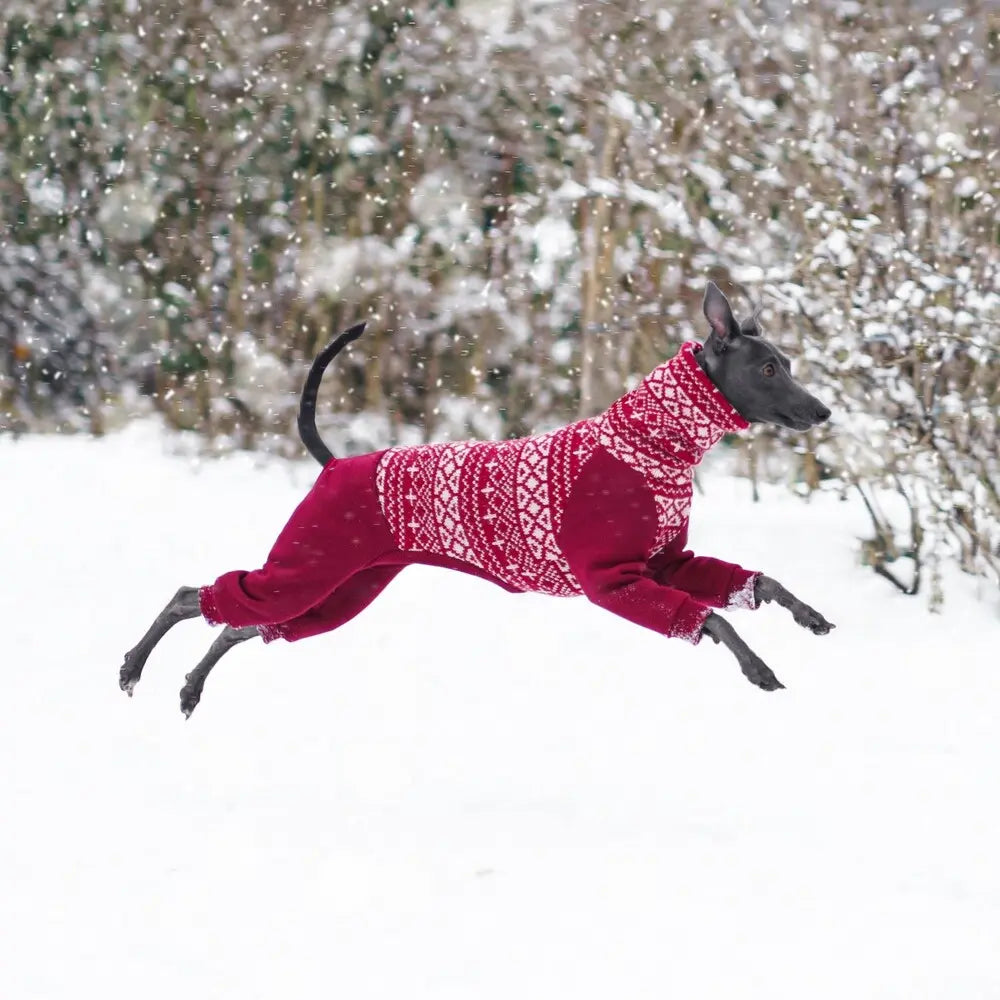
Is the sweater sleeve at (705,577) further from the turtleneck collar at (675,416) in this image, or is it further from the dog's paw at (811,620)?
the turtleneck collar at (675,416)

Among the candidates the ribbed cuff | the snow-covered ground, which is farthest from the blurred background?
the ribbed cuff

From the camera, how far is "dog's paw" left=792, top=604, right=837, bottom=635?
10.2 ft

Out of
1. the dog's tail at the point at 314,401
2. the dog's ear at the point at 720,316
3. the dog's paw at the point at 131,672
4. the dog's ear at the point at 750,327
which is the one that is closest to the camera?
the dog's ear at the point at 720,316

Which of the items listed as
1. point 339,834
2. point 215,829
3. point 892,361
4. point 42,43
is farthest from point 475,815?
point 42,43

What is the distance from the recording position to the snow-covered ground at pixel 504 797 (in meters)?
2.92

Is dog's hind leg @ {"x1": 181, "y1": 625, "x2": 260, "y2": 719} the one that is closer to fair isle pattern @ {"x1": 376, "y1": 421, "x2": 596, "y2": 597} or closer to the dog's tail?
the dog's tail

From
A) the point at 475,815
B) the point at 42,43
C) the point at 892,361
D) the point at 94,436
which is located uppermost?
the point at 42,43

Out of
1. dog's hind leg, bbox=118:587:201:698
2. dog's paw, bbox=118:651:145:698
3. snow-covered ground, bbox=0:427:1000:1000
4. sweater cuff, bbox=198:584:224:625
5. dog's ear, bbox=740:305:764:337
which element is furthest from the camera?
dog's paw, bbox=118:651:145:698

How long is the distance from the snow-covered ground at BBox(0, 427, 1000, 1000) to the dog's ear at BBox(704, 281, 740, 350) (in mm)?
1267

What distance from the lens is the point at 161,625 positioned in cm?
400

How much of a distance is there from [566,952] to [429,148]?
18.8ft

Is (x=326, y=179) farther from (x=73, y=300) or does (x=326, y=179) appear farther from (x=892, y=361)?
(x=892, y=361)

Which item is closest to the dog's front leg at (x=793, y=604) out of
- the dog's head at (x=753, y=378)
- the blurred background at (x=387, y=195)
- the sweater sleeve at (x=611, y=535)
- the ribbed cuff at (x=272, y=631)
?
the sweater sleeve at (x=611, y=535)

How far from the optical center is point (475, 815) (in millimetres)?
3748
